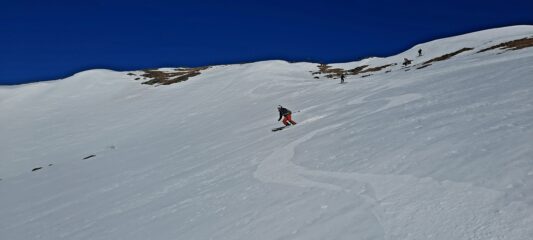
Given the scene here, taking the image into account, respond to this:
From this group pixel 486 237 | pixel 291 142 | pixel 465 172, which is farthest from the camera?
pixel 291 142

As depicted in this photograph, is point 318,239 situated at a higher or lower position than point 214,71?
lower

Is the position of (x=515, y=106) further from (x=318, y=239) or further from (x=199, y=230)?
(x=199, y=230)

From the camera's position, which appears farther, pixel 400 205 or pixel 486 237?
pixel 400 205

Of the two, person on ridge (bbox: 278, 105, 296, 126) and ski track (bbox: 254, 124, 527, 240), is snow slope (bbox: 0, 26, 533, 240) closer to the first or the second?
ski track (bbox: 254, 124, 527, 240)

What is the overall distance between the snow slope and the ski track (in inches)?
1.2

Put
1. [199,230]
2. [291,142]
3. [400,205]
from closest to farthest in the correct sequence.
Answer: [400,205] < [199,230] < [291,142]

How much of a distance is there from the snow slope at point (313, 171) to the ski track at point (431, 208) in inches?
1.2

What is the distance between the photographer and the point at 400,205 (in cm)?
877

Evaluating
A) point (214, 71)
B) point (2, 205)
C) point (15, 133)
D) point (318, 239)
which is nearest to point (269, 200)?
point (318, 239)

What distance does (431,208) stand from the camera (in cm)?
823

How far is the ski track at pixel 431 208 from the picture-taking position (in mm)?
7012

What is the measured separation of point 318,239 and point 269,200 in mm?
3622

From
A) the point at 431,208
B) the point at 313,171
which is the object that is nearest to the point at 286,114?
the point at 313,171

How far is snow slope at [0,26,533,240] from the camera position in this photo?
8461 millimetres
